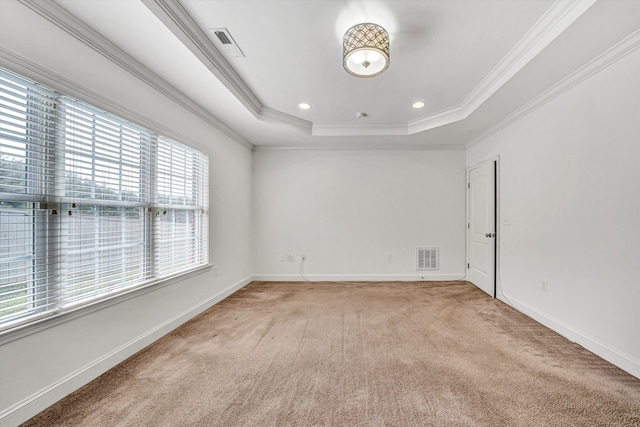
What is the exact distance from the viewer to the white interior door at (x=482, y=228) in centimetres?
375

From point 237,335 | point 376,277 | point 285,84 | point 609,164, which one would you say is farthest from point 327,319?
point 609,164

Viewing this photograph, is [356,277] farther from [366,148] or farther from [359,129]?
[359,129]

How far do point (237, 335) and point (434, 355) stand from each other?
1.87 metres

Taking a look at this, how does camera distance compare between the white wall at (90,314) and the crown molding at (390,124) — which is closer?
the white wall at (90,314)

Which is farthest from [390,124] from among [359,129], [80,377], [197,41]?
[80,377]

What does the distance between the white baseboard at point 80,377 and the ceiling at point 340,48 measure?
2.30m

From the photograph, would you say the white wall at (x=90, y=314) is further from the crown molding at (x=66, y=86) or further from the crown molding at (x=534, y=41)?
the crown molding at (x=534, y=41)

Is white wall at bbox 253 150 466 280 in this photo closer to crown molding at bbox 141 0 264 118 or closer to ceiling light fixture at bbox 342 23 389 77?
crown molding at bbox 141 0 264 118

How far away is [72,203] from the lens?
1738 mm

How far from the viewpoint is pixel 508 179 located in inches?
135

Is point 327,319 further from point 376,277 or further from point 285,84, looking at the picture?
point 285,84

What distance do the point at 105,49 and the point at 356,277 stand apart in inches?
170

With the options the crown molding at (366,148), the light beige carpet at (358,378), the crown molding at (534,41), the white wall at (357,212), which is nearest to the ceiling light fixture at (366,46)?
the crown molding at (534,41)

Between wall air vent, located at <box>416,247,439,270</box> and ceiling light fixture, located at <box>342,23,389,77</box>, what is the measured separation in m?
3.48
